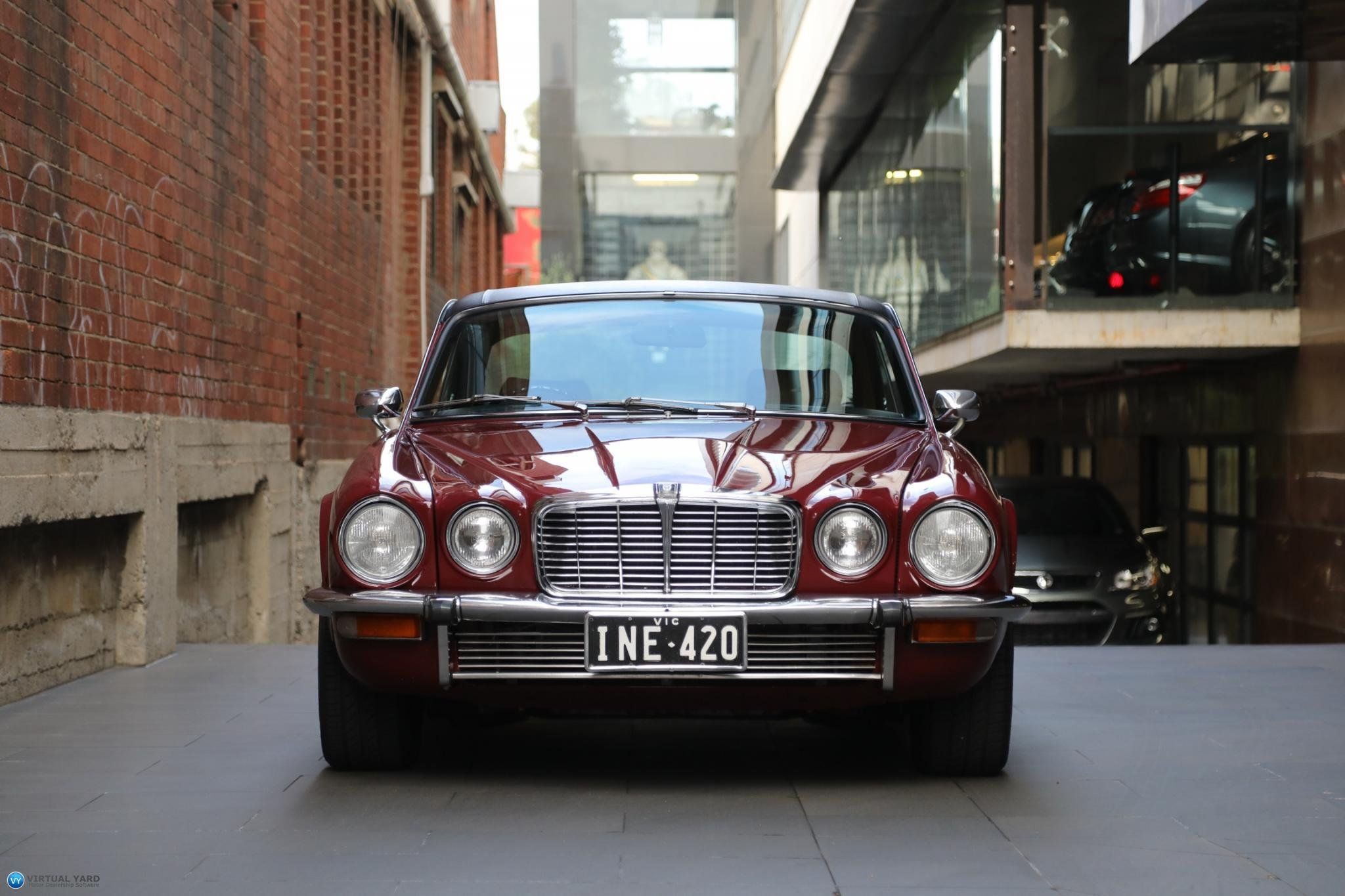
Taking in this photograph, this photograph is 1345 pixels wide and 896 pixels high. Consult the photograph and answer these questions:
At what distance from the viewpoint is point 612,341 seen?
602 centimetres

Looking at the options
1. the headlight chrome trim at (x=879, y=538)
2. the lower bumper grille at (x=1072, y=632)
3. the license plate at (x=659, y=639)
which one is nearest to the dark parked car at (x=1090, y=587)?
the lower bumper grille at (x=1072, y=632)

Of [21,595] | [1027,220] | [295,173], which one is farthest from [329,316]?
[21,595]

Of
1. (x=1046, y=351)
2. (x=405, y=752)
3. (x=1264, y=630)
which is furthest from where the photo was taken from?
(x=1046, y=351)

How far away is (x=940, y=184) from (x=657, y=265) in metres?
22.6

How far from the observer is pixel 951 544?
16.0 feet

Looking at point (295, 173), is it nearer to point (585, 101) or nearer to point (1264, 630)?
point (1264, 630)

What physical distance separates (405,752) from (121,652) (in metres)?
3.21

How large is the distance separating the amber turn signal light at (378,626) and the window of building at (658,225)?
3513 centimetres

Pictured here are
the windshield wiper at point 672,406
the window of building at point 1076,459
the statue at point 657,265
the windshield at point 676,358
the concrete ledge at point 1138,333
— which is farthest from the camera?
the statue at point 657,265

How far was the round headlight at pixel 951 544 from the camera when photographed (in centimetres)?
487

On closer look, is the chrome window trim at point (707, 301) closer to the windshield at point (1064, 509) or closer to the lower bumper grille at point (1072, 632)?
the lower bumper grille at point (1072, 632)

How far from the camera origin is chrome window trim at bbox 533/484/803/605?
480 cm

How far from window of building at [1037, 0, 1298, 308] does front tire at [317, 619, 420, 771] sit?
10.0 m

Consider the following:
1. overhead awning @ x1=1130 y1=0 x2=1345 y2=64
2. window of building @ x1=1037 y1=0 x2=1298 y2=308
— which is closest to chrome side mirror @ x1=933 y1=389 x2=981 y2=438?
overhead awning @ x1=1130 y1=0 x2=1345 y2=64
